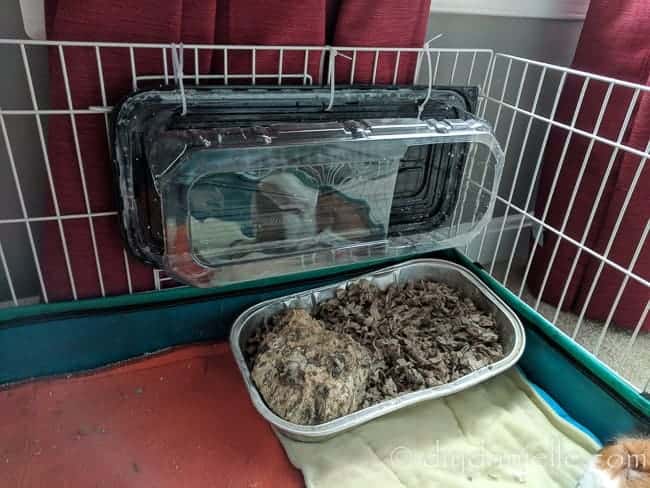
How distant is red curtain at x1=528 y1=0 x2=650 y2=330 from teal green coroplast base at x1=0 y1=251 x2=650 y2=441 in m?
0.17

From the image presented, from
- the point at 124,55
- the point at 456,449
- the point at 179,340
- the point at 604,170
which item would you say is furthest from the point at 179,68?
the point at 604,170

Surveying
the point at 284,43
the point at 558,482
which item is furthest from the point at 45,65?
the point at 558,482

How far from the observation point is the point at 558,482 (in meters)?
0.78

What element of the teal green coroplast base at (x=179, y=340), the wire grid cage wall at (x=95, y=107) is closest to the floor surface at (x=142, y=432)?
the teal green coroplast base at (x=179, y=340)

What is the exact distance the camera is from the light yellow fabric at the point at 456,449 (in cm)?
76

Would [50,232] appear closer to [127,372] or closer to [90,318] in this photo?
[90,318]

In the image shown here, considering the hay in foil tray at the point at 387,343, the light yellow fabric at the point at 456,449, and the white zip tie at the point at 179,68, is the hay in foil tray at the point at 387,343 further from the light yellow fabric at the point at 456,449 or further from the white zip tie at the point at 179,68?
the white zip tie at the point at 179,68

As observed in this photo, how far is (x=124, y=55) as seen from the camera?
76 centimetres

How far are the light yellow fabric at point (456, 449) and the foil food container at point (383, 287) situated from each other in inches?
1.4

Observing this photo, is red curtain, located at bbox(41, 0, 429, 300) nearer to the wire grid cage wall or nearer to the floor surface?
the wire grid cage wall

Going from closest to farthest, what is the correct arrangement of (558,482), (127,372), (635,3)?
(558,482) < (127,372) < (635,3)

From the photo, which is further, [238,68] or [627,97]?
[627,97]

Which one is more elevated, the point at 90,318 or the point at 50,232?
the point at 50,232

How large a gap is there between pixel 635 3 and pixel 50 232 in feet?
3.85
